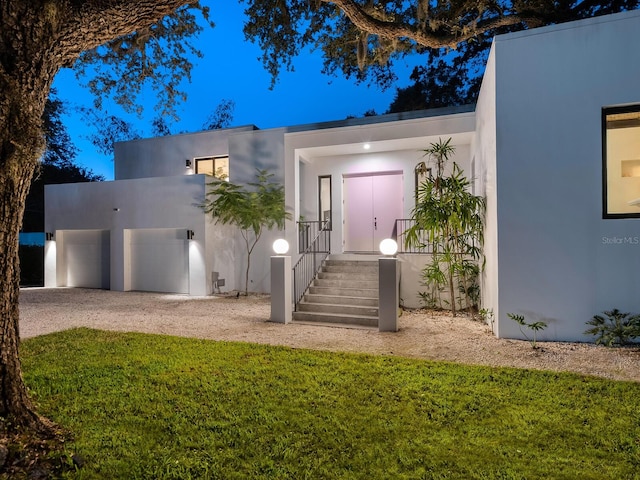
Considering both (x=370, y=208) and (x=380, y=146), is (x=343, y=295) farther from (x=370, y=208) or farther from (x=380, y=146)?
(x=380, y=146)

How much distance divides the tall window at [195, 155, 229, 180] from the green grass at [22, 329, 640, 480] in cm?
910

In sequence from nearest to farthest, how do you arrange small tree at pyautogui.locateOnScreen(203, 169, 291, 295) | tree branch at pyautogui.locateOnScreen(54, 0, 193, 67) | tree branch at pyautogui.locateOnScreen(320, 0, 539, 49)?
tree branch at pyautogui.locateOnScreen(54, 0, 193, 67) < tree branch at pyautogui.locateOnScreen(320, 0, 539, 49) < small tree at pyautogui.locateOnScreen(203, 169, 291, 295)

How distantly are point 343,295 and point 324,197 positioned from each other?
4.02m

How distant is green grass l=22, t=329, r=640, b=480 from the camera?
7.95ft

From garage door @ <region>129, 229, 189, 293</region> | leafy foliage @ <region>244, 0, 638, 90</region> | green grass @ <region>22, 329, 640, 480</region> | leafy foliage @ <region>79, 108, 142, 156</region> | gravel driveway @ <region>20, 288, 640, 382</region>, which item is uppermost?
leafy foliage @ <region>79, 108, 142, 156</region>

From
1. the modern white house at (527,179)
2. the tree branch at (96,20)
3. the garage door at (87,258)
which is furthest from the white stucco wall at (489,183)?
the garage door at (87,258)

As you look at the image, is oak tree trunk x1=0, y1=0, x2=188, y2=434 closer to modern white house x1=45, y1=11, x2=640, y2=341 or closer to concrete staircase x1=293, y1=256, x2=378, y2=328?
concrete staircase x1=293, y1=256, x2=378, y2=328

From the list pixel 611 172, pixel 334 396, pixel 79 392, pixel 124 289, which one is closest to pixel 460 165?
pixel 611 172

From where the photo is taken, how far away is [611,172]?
528 cm

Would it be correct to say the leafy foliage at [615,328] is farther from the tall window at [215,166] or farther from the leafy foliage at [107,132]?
the leafy foliage at [107,132]

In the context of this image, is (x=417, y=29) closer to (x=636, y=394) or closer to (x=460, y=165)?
(x=460, y=165)

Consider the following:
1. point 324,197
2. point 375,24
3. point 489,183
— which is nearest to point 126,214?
point 324,197

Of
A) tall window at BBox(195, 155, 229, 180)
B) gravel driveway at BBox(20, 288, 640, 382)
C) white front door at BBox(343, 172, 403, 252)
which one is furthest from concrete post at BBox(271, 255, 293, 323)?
tall window at BBox(195, 155, 229, 180)

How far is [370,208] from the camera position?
10898 mm
